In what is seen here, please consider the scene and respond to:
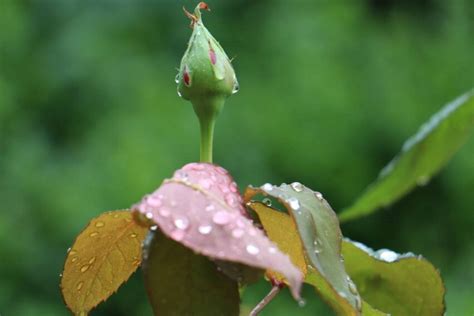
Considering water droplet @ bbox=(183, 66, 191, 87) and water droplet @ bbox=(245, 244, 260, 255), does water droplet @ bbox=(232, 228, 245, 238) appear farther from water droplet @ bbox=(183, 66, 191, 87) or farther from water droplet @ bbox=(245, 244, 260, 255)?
water droplet @ bbox=(183, 66, 191, 87)

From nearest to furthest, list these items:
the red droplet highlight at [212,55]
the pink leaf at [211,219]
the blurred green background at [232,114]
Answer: the pink leaf at [211,219] < the red droplet highlight at [212,55] < the blurred green background at [232,114]

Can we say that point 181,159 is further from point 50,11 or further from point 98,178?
→ point 50,11

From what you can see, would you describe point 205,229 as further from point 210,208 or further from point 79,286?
point 79,286

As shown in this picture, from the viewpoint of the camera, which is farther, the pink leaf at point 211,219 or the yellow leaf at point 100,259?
the yellow leaf at point 100,259

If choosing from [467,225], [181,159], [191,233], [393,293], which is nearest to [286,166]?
[181,159]

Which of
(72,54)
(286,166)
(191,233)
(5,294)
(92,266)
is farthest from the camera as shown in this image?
(72,54)

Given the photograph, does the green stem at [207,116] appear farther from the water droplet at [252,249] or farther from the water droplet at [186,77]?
the water droplet at [252,249]

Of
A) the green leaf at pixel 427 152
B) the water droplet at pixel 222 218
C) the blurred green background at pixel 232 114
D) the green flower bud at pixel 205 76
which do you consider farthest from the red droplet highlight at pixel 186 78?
the blurred green background at pixel 232 114
